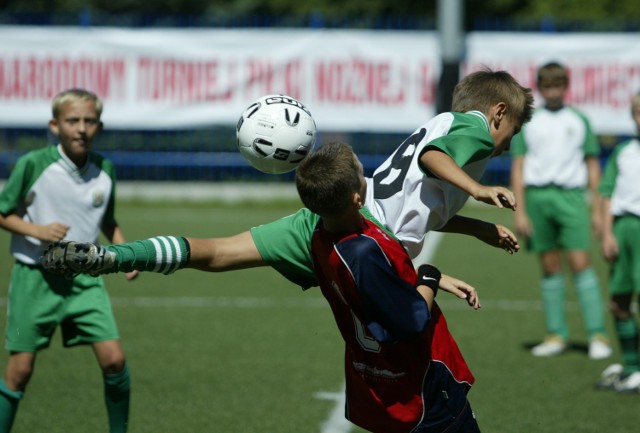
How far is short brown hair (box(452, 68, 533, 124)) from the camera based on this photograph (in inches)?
171

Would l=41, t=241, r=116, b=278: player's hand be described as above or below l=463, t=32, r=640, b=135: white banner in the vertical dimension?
above

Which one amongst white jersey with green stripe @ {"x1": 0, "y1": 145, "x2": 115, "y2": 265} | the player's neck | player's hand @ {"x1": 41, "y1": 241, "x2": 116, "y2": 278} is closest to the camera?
player's hand @ {"x1": 41, "y1": 241, "x2": 116, "y2": 278}

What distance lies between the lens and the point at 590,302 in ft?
26.8

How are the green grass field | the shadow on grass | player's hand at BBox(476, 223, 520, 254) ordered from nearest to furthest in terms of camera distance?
player's hand at BBox(476, 223, 520, 254), the green grass field, the shadow on grass

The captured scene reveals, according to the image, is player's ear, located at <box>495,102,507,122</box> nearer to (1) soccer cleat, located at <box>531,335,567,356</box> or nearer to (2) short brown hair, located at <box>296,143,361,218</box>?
(2) short brown hair, located at <box>296,143,361,218</box>

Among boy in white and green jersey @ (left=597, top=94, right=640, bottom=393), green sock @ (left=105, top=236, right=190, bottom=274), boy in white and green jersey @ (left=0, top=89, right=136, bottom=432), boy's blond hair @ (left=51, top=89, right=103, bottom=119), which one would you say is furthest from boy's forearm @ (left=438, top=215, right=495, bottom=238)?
boy in white and green jersey @ (left=597, top=94, right=640, bottom=393)

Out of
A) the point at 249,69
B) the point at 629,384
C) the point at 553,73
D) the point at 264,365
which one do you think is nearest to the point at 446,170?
the point at 629,384

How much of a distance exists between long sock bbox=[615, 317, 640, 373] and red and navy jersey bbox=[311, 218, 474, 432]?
10.4 feet

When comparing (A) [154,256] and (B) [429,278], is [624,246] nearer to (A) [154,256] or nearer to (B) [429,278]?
(B) [429,278]

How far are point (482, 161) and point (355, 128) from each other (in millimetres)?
12812

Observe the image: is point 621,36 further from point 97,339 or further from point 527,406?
point 97,339

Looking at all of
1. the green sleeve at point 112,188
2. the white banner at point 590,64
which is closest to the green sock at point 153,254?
the green sleeve at point 112,188

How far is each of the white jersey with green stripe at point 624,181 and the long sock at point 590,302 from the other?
1.26 meters

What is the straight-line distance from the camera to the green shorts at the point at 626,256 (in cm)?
687
